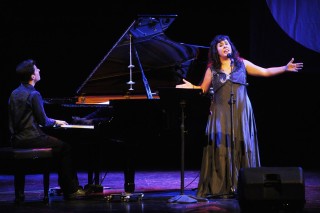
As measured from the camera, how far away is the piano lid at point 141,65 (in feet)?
20.4

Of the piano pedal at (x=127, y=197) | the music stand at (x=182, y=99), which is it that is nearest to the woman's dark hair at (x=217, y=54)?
the music stand at (x=182, y=99)

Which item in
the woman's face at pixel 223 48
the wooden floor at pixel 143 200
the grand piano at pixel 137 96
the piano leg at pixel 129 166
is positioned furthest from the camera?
the woman's face at pixel 223 48

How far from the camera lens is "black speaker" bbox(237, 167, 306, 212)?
4.06 meters

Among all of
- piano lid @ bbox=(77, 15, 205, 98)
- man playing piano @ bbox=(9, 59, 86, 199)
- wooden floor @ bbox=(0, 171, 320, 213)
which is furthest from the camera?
piano lid @ bbox=(77, 15, 205, 98)

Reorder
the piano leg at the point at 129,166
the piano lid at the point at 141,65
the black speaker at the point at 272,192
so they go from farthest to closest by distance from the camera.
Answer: the piano lid at the point at 141,65 < the piano leg at the point at 129,166 < the black speaker at the point at 272,192

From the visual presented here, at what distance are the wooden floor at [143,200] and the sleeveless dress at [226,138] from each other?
27 cm

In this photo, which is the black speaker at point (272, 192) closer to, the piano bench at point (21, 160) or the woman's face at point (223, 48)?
the woman's face at point (223, 48)

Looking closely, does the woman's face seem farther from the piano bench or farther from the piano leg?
the piano bench

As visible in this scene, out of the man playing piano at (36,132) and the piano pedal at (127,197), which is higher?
the man playing piano at (36,132)

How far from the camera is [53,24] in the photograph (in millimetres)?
8078

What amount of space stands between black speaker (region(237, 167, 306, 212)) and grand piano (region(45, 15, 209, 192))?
144 cm

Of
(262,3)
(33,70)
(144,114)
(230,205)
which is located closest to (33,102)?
(33,70)

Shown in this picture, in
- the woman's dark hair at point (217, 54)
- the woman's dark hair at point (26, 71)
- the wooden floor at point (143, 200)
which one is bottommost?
the wooden floor at point (143, 200)

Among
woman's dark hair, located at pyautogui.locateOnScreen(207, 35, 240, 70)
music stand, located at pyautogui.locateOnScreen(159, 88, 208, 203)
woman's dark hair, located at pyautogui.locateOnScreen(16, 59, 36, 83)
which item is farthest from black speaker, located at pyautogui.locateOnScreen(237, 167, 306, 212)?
woman's dark hair, located at pyautogui.locateOnScreen(16, 59, 36, 83)
